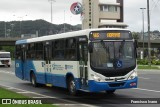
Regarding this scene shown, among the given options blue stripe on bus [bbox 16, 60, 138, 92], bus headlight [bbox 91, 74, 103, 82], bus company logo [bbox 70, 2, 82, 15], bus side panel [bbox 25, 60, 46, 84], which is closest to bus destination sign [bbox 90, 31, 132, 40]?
bus headlight [bbox 91, 74, 103, 82]

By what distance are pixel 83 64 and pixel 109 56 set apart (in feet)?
3.99

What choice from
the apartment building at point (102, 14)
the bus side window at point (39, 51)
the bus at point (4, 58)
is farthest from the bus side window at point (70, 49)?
the apartment building at point (102, 14)

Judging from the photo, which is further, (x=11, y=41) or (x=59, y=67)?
(x=11, y=41)

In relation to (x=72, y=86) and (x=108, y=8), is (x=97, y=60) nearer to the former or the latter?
(x=72, y=86)

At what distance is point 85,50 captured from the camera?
16.9 meters

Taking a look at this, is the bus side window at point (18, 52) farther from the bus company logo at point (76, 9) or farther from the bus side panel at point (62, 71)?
the bus company logo at point (76, 9)

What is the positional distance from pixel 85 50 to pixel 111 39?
1114 millimetres

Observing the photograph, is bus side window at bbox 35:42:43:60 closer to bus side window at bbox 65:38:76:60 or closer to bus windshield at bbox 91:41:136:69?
bus side window at bbox 65:38:76:60

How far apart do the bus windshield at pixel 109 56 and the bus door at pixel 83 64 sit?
19.0 inches

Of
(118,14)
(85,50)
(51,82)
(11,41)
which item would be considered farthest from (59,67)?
(118,14)

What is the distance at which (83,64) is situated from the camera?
1706cm

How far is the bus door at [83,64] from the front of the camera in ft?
55.1

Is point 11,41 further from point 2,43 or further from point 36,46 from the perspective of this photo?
point 36,46

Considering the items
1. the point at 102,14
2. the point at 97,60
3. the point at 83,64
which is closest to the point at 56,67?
the point at 83,64
